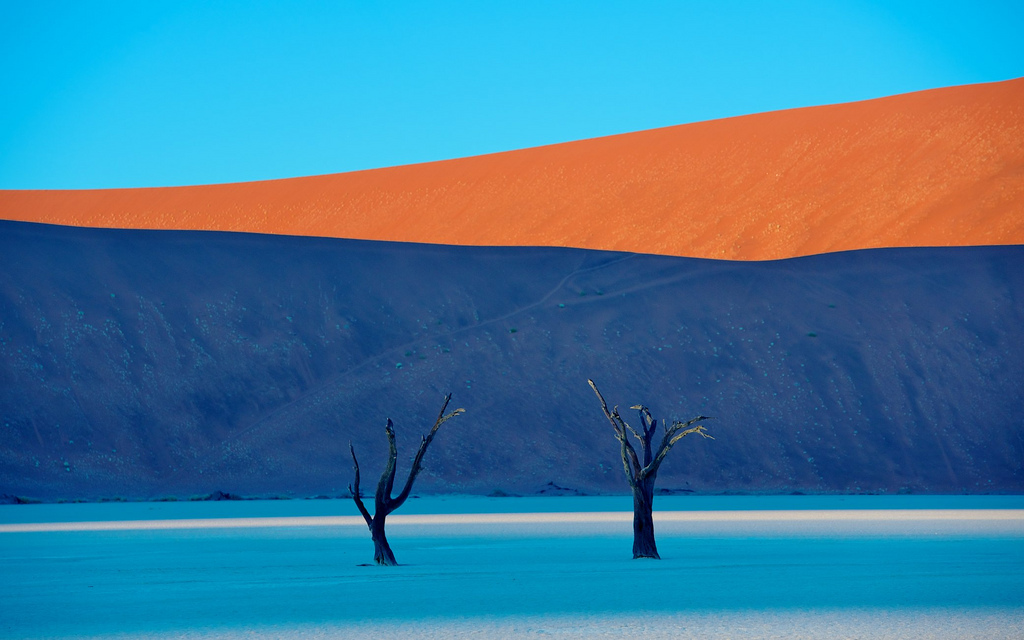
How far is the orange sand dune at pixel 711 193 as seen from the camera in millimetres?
63281

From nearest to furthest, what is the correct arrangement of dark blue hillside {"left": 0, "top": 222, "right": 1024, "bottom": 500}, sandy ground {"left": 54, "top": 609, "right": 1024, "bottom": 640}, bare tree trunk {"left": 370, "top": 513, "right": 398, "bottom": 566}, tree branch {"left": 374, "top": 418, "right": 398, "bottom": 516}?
sandy ground {"left": 54, "top": 609, "right": 1024, "bottom": 640} → bare tree trunk {"left": 370, "top": 513, "right": 398, "bottom": 566} → tree branch {"left": 374, "top": 418, "right": 398, "bottom": 516} → dark blue hillside {"left": 0, "top": 222, "right": 1024, "bottom": 500}

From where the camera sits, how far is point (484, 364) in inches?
1777

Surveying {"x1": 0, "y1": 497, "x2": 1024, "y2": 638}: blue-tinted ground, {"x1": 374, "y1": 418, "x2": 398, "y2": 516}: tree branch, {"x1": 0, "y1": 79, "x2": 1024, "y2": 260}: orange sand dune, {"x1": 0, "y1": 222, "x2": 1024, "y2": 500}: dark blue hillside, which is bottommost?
{"x1": 0, "y1": 497, "x2": 1024, "y2": 638}: blue-tinted ground

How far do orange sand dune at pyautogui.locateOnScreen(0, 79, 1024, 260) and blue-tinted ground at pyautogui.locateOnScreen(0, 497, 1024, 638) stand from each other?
138ft

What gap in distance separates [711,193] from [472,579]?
199ft

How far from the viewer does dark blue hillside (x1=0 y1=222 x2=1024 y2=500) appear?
129 ft

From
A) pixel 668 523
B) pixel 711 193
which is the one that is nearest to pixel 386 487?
pixel 668 523

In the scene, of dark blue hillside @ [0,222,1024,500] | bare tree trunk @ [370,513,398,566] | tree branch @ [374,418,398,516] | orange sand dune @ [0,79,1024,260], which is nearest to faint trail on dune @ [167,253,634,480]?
dark blue hillside @ [0,222,1024,500]

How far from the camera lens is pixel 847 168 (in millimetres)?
69875

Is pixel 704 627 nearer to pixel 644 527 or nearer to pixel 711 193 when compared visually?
pixel 644 527

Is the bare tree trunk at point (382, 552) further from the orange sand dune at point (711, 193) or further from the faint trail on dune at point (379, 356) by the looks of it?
the orange sand dune at point (711, 193)

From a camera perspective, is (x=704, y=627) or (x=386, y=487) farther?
(x=386, y=487)

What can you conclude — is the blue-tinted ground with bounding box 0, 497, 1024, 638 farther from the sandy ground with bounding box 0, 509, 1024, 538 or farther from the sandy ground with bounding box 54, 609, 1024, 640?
the sandy ground with bounding box 0, 509, 1024, 538

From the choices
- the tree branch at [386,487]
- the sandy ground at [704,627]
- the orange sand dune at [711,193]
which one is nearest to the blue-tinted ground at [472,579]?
the sandy ground at [704,627]
